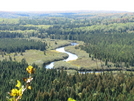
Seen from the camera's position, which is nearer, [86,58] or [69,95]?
[69,95]

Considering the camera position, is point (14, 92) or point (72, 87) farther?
point (72, 87)

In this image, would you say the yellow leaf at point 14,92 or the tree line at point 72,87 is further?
the tree line at point 72,87

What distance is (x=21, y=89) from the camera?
13.7 m

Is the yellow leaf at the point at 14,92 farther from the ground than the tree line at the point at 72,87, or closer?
farther from the ground

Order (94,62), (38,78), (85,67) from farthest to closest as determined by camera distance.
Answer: (94,62), (85,67), (38,78)

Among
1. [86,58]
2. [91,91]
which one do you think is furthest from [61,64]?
[91,91]

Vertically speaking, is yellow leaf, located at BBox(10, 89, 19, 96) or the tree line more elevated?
yellow leaf, located at BBox(10, 89, 19, 96)

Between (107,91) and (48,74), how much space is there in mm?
41134

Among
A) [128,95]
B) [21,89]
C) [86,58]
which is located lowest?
[86,58]

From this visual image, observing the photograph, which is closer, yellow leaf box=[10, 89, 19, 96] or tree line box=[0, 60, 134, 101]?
yellow leaf box=[10, 89, 19, 96]

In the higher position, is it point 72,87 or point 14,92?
point 14,92

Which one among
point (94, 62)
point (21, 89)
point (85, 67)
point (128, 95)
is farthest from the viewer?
point (94, 62)

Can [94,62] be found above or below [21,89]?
below

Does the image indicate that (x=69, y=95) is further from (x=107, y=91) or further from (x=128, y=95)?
(x=128, y=95)
